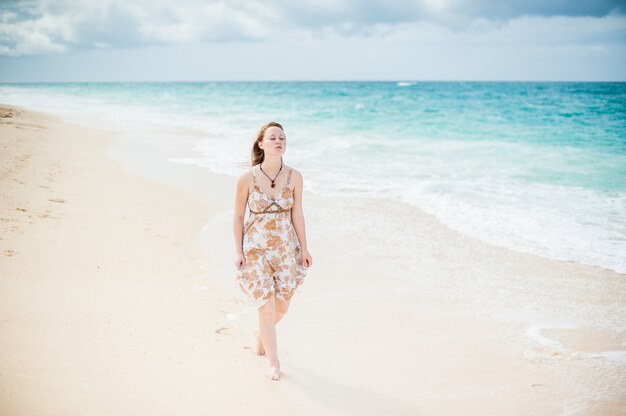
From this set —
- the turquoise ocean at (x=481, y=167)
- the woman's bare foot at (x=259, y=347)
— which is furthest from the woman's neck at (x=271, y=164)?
the turquoise ocean at (x=481, y=167)

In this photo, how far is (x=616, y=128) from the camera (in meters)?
21.3

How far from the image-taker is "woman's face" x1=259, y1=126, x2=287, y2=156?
3324 mm

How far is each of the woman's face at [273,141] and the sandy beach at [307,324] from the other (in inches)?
66.7

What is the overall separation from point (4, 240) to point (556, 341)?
19.6 feet

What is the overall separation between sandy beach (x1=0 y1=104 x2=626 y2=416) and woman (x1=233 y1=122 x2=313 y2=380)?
573 millimetres

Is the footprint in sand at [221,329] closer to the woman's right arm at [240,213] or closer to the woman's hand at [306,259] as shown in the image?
the woman's right arm at [240,213]

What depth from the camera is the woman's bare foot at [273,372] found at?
3298mm

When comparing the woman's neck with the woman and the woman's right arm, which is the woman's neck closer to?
the woman

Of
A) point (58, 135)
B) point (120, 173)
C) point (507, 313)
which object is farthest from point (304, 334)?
point (58, 135)

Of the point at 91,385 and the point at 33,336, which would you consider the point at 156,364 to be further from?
the point at 33,336

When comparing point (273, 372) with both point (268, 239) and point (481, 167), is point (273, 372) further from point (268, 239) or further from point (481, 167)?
point (481, 167)

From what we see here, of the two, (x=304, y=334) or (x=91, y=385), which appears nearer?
(x=91, y=385)

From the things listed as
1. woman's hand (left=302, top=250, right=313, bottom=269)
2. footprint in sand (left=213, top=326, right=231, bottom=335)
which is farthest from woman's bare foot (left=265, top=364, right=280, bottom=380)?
woman's hand (left=302, top=250, right=313, bottom=269)

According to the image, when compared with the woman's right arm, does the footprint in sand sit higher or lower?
lower
